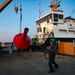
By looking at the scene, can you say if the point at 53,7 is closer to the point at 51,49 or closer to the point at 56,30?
the point at 56,30

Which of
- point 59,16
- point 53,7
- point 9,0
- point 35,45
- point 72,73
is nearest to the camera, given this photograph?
point 72,73

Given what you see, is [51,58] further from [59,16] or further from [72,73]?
[59,16]

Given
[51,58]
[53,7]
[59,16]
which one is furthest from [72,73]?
[53,7]

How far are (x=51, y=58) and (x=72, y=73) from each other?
4.18ft

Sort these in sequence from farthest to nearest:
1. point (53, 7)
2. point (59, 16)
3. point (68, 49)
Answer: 1. point (53, 7)
2. point (59, 16)
3. point (68, 49)

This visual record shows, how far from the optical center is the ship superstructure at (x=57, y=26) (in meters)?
26.2

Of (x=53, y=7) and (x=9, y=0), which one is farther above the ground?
(x=53, y=7)

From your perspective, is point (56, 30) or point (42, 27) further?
point (42, 27)

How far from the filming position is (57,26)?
87.2 ft

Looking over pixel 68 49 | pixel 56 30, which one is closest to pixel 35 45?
pixel 56 30

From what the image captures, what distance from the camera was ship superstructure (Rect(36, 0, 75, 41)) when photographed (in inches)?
1030

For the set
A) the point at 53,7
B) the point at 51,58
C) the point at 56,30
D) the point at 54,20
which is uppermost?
the point at 53,7

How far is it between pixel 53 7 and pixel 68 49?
13300 millimetres

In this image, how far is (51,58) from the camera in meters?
8.53
